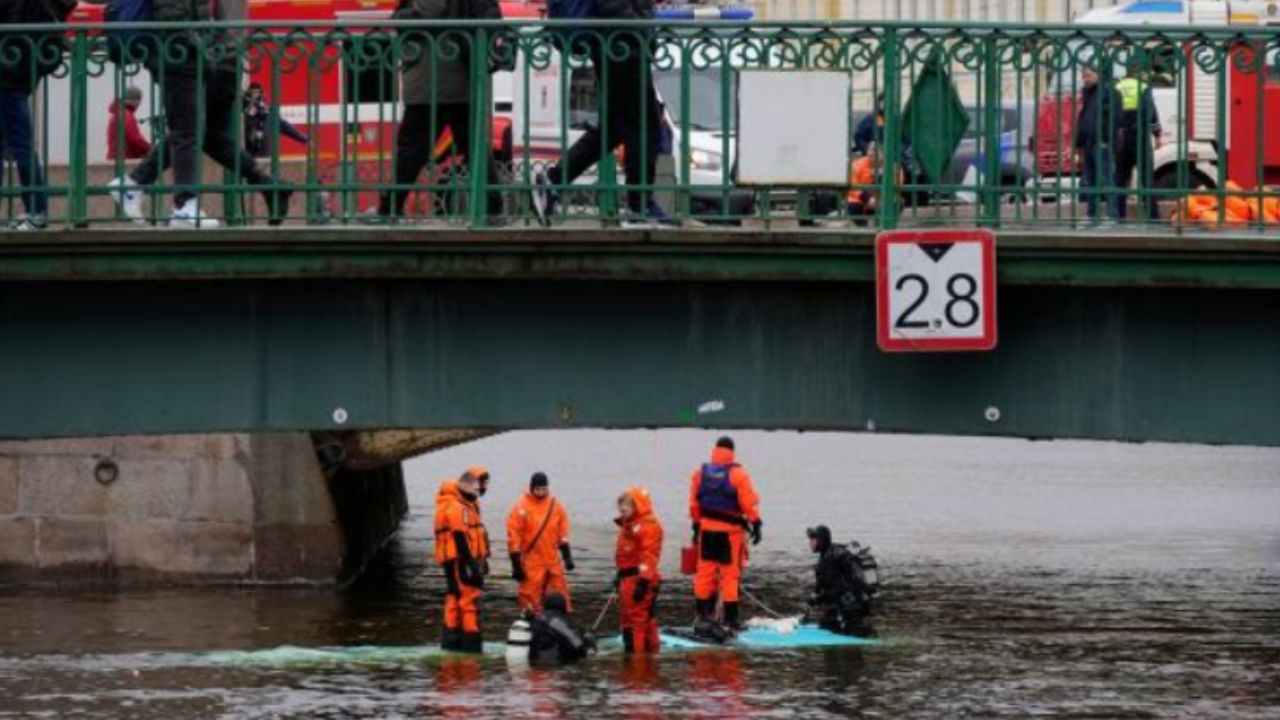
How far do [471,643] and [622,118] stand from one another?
15007mm

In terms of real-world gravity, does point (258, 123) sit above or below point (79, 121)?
above

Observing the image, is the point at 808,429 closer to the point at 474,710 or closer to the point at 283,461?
the point at 474,710

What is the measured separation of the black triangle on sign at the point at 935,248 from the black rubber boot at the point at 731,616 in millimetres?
16129

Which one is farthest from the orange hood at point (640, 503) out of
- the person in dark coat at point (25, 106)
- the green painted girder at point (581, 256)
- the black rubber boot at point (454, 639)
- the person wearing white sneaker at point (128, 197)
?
the green painted girder at point (581, 256)

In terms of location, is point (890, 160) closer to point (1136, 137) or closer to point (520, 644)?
point (1136, 137)

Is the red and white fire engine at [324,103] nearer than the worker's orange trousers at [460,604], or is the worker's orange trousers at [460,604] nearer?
the red and white fire engine at [324,103]

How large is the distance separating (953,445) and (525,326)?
5992 centimetres

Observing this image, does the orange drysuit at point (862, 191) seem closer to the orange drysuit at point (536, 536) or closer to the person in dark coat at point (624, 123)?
the person in dark coat at point (624, 123)

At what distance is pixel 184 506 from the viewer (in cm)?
3988

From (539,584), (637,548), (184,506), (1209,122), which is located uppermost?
(1209,122)

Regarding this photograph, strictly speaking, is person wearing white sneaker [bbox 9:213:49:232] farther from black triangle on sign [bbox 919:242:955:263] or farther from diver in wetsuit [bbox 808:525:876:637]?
diver in wetsuit [bbox 808:525:876:637]

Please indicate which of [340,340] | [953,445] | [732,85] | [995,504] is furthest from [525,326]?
[953,445]

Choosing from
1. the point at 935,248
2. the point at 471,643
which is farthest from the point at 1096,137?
the point at 471,643

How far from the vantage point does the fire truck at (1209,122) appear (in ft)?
58.2
